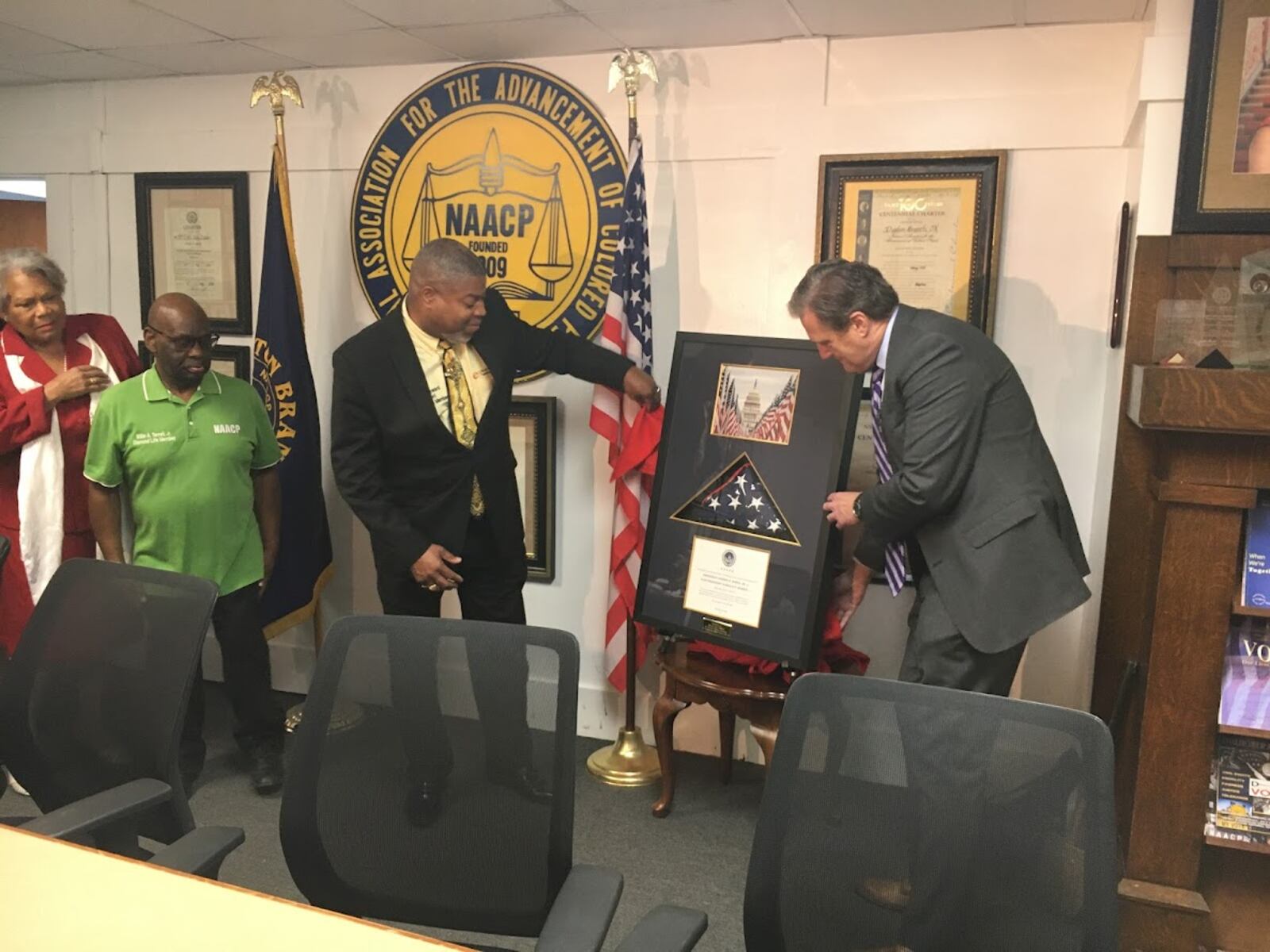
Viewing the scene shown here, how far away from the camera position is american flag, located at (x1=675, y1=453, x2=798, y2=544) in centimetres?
250

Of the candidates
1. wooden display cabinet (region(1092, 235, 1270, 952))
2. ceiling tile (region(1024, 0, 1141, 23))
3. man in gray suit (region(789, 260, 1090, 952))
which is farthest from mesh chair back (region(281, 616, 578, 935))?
ceiling tile (region(1024, 0, 1141, 23))

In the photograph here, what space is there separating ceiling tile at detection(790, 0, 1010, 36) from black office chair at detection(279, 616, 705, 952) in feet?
6.25

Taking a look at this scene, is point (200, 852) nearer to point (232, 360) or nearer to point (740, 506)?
point (740, 506)

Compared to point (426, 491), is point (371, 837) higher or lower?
lower

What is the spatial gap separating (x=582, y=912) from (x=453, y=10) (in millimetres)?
2301

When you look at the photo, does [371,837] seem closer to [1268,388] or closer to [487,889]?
[487,889]

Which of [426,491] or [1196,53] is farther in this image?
[426,491]

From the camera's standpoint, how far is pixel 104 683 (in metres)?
1.69

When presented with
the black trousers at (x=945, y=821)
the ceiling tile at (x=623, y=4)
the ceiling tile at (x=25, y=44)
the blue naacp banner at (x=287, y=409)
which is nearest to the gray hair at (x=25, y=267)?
the blue naacp banner at (x=287, y=409)

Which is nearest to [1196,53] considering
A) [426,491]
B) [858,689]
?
[858,689]

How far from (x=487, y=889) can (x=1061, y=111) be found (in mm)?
2369

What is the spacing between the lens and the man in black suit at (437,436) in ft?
8.21

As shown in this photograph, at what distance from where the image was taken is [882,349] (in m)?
2.14

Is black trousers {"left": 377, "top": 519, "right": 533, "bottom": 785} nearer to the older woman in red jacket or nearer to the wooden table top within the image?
the wooden table top
